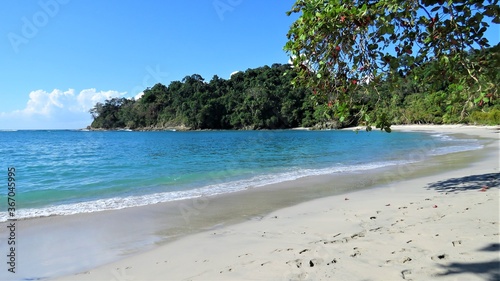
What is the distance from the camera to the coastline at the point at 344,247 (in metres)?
4.04

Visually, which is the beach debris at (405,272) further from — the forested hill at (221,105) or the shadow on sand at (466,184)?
the forested hill at (221,105)

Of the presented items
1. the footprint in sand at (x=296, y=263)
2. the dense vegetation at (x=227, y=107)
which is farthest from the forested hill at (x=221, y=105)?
the footprint in sand at (x=296, y=263)

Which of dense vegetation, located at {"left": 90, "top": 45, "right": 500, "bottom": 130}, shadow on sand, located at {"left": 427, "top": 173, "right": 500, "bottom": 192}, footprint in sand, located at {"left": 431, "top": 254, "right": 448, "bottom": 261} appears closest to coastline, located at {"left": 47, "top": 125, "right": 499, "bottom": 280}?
footprint in sand, located at {"left": 431, "top": 254, "right": 448, "bottom": 261}

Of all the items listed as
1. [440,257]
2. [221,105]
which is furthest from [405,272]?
[221,105]

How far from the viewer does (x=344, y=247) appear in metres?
4.95

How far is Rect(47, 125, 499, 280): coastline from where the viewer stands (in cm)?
404

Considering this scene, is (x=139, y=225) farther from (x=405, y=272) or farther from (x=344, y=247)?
(x=405, y=272)

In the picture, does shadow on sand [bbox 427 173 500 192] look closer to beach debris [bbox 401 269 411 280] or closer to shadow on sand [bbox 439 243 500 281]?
shadow on sand [bbox 439 243 500 281]

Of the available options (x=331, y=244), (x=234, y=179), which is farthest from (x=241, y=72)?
(x=331, y=244)

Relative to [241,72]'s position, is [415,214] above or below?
below

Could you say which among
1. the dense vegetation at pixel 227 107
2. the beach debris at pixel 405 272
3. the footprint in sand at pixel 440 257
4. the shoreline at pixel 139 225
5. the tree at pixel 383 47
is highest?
the dense vegetation at pixel 227 107

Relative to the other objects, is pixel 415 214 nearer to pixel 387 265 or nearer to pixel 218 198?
pixel 387 265

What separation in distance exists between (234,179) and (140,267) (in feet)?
34.6

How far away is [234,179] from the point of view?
51.4 feet
